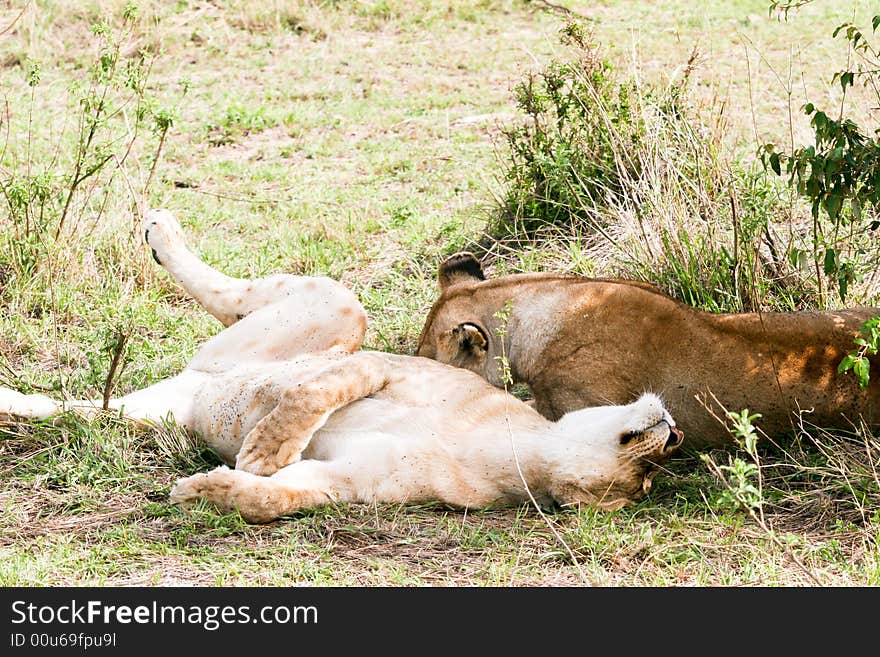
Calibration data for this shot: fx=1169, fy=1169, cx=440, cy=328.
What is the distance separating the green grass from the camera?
3.63 meters

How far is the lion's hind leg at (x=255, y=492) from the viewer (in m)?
3.71

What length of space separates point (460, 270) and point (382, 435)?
125 centimetres

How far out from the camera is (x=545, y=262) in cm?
613

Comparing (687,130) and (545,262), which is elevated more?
(687,130)

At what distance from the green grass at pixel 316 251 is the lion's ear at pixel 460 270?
678 millimetres

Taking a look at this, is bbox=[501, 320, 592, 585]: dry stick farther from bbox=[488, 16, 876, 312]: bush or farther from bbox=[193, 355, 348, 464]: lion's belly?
bbox=[488, 16, 876, 312]: bush

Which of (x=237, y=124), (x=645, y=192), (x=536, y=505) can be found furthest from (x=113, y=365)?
(x=237, y=124)

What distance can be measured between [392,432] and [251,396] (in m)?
0.58

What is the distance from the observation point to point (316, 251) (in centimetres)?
675

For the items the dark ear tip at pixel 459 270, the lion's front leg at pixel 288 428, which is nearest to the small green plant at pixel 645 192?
the dark ear tip at pixel 459 270

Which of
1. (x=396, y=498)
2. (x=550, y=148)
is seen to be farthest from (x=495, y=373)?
(x=550, y=148)

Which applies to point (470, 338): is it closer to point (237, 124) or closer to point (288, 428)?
point (288, 428)

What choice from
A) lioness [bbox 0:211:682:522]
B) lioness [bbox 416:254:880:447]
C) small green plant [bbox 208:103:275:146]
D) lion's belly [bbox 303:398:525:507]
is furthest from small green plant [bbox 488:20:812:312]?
small green plant [bbox 208:103:275:146]

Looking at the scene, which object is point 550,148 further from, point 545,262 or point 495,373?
point 495,373
